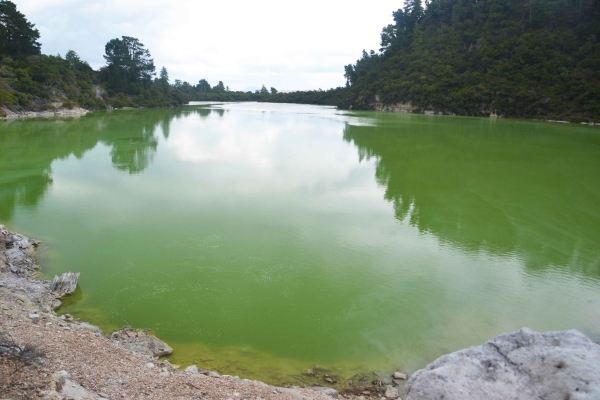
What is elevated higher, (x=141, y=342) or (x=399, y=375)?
(x=141, y=342)

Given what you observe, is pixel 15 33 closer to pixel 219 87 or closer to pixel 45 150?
pixel 45 150

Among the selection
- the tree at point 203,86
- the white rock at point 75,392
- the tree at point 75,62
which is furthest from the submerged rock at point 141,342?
the tree at point 203,86

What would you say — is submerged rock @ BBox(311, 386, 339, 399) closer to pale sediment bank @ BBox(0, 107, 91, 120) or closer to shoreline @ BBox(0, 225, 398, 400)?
shoreline @ BBox(0, 225, 398, 400)

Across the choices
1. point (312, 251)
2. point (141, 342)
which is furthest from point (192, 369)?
point (312, 251)

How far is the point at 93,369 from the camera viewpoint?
351 centimetres

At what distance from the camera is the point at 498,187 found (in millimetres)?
14008

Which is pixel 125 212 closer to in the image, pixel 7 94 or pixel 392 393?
pixel 392 393

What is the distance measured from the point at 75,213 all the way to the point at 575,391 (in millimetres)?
10788

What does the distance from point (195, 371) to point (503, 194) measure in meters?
12.0

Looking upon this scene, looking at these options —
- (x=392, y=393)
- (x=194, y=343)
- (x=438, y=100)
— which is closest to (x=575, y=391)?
(x=392, y=393)

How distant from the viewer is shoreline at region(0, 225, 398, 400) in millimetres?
3000

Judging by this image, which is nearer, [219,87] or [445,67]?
[445,67]

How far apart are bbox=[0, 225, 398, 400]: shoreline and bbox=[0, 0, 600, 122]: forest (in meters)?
38.6

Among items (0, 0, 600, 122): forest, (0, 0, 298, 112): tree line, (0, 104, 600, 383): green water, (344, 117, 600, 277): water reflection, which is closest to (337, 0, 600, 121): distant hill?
(0, 0, 600, 122): forest
